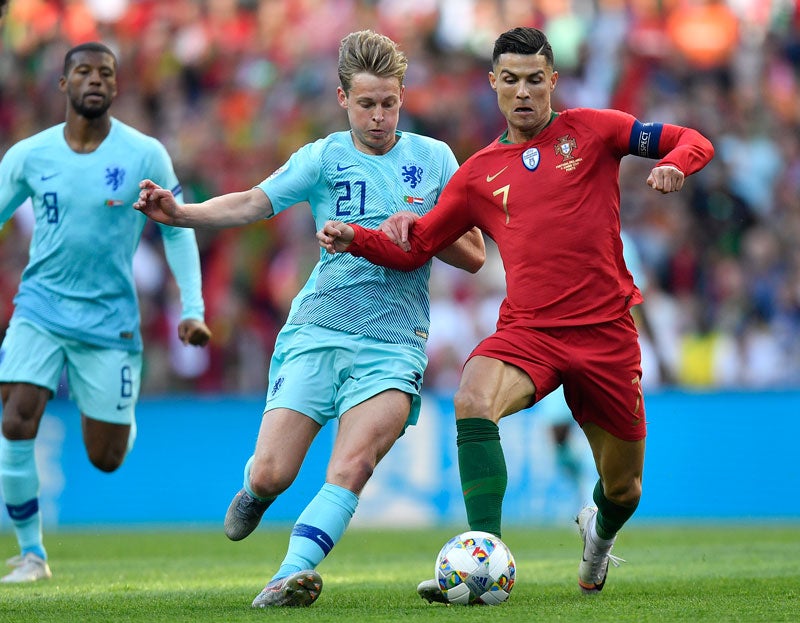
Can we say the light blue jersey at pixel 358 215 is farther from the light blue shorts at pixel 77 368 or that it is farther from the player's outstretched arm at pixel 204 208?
the light blue shorts at pixel 77 368

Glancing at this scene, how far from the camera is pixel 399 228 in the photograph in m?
6.91

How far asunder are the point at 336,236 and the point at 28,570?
131 inches

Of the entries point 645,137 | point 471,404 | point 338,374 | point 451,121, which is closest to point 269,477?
point 338,374

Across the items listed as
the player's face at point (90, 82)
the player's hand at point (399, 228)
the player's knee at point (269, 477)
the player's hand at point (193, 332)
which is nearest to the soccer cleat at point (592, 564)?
the player's knee at point (269, 477)

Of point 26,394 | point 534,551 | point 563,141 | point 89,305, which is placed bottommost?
point 534,551

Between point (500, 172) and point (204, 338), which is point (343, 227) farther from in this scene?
point (204, 338)

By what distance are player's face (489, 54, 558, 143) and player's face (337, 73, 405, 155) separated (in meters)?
0.50

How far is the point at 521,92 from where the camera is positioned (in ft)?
22.5

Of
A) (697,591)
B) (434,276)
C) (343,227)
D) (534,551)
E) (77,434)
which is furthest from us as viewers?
(434,276)

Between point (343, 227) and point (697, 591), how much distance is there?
257 centimetres

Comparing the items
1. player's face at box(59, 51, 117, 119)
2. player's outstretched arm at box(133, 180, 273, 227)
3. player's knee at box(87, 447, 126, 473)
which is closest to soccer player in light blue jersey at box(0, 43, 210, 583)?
player's face at box(59, 51, 117, 119)

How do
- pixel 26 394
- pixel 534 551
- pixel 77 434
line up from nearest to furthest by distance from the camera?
pixel 26 394, pixel 534 551, pixel 77 434

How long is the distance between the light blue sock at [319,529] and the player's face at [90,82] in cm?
342

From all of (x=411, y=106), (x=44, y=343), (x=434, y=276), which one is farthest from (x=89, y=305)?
(x=411, y=106)
